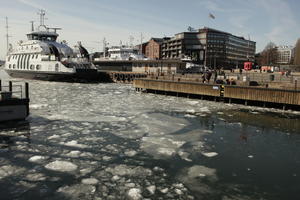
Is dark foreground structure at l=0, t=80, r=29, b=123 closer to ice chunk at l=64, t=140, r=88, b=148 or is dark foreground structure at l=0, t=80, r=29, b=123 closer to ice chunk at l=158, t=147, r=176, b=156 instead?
ice chunk at l=64, t=140, r=88, b=148

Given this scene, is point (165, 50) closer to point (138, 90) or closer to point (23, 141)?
point (138, 90)

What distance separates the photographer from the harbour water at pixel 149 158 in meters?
7.88

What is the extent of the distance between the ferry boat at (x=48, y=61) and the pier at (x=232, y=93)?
65.6 feet

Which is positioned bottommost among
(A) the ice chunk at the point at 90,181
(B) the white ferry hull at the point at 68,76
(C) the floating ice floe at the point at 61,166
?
(A) the ice chunk at the point at 90,181

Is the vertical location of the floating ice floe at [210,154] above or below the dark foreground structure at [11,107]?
below

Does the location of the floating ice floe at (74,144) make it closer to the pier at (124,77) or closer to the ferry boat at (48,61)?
the ferry boat at (48,61)

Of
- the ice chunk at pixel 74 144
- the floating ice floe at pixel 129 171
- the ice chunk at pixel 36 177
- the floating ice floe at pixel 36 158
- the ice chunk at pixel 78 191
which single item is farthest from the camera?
the ice chunk at pixel 74 144

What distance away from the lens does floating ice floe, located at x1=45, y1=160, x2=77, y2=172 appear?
365 inches

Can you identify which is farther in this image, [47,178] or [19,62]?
[19,62]

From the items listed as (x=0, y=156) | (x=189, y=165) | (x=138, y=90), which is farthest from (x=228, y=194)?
(x=138, y=90)

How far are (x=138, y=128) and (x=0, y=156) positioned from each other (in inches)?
286

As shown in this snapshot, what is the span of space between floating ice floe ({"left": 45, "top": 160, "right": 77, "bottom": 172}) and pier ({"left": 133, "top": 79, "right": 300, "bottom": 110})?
19.7 m

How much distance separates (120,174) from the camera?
8.95m

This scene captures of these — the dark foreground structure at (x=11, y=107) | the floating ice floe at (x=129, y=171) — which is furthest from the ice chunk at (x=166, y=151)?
the dark foreground structure at (x=11, y=107)
